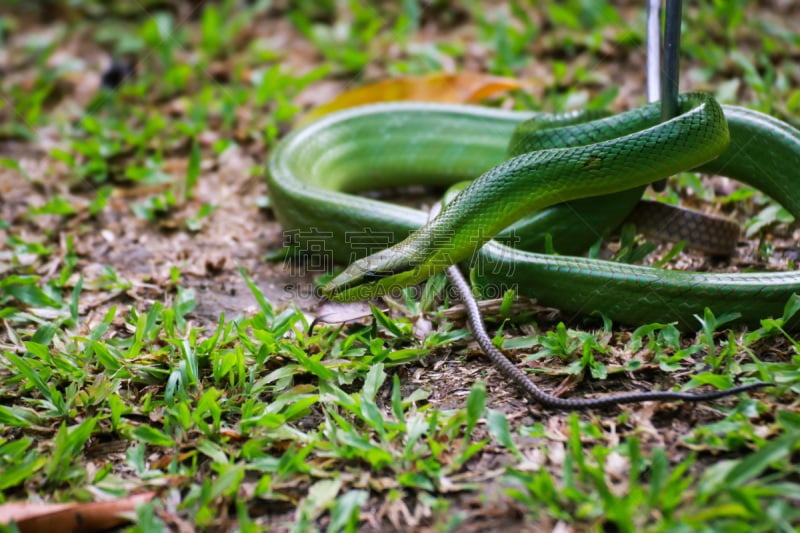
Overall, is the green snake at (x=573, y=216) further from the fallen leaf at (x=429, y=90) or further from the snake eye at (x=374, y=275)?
the fallen leaf at (x=429, y=90)

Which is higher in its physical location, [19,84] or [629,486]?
[19,84]

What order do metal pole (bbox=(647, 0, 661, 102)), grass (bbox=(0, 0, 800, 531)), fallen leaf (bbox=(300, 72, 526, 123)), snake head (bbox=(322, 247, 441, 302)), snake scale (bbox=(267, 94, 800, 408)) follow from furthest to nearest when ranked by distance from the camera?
fallen leaf (bbox=(300, 72, 526, 123)) < metal pole (bbox=(647, 0, 661, 102)) < snake head (bbox=(322, 247, 441, 302)) < snake scale (bbox=(267, 94, 800, 408)) < grass (bbox=(0, 0, 800, 531))

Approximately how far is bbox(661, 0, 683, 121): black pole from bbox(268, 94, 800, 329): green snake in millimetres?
83

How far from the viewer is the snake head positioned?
12.1 feet

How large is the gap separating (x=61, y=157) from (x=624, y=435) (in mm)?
4881

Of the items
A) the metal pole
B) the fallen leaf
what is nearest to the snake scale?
the metal pole

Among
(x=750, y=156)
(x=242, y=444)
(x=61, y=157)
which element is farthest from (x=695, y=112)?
(x=61, y=157)

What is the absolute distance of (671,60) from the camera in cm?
377

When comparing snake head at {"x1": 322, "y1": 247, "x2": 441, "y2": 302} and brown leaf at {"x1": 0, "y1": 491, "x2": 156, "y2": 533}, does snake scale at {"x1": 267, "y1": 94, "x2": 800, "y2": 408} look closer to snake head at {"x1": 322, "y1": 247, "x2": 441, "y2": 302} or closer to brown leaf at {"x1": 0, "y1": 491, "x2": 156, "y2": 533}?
snake head at {"x1": 322, "y1": 247, "x2": 441, "y2": 302}

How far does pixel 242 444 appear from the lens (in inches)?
122

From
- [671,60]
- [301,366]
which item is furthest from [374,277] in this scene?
[671,60]

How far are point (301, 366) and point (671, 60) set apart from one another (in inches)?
101

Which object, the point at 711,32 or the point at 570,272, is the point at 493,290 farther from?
the point at 711,32

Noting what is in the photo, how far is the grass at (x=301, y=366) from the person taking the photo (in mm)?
2682
